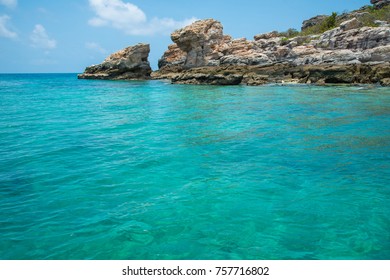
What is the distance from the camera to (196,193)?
24.9 ft

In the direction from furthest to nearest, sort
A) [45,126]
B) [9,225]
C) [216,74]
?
1. [216,74]
2. [45,126]
3. [9,225]

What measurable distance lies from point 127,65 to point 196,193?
2758 inches

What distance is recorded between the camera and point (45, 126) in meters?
16.6

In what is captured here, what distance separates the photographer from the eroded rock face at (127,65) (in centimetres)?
7244

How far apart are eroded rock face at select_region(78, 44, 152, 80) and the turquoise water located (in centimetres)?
6073

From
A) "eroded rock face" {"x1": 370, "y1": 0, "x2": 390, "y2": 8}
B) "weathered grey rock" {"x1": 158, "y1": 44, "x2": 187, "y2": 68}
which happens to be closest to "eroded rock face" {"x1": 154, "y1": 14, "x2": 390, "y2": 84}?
"weathered grey rock" {"x1": 158, "y1": 44, "x2": 187, "y2": 68}

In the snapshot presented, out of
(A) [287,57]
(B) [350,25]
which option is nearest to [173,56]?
(A) [287,57]

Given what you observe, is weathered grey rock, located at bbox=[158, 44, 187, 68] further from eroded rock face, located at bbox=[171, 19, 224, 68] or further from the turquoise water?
the turquoise water

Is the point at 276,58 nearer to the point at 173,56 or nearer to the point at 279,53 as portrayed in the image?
the point at 279,53

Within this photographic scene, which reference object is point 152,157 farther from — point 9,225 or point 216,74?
point 216,74

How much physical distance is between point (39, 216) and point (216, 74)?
46575mm

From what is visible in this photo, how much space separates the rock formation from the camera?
140 ft
